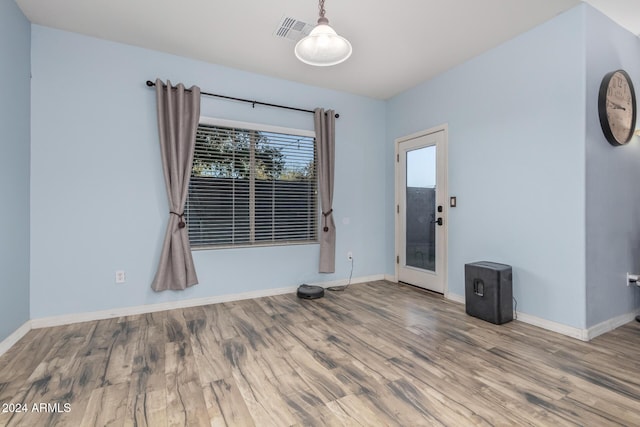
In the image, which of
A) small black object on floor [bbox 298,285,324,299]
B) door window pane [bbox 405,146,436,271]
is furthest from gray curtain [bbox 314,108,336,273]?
door window pane [bbox 405,146,436,271]

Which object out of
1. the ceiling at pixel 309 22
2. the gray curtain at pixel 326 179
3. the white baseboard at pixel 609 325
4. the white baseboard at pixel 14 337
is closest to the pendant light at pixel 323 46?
the ceiling at pixel 309 22

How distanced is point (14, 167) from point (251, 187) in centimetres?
210

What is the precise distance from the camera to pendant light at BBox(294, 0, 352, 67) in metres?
2.03

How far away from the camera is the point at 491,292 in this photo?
2895 millimetres

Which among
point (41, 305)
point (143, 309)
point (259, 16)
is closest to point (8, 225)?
point (41, 305)

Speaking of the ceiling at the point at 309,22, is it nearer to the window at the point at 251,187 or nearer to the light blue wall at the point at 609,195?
the light blue wall at the point at 609,195

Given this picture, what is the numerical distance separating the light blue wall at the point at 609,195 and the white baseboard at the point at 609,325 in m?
0.04

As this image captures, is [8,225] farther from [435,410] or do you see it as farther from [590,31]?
[590,31]

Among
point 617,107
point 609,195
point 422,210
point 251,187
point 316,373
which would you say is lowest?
point 316,373

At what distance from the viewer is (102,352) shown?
236 centimetres

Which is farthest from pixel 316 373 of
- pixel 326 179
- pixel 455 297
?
pixel 326 179

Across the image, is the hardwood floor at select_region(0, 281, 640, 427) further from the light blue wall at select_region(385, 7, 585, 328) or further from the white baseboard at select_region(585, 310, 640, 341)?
the light blue wall at select_region(385, 7, 585, 328)

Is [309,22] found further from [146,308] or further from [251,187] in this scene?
[146,308]

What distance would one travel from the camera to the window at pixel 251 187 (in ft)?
11.6
